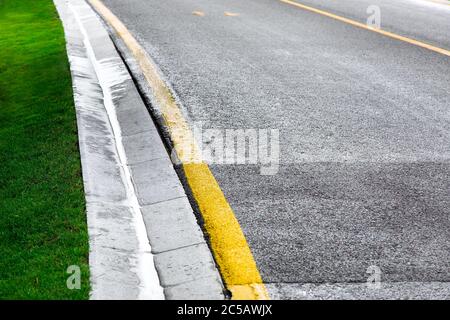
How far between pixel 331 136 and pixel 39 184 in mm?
2193

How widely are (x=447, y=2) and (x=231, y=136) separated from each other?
9.24m

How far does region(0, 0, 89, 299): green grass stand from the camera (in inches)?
126

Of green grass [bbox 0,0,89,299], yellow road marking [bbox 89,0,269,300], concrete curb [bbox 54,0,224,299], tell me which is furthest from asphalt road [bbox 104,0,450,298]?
green grass [bbox 0,0,89,299]

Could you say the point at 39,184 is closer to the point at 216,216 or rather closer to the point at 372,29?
the point at 216,216

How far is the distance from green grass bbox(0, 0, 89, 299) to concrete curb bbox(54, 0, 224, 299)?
9cm

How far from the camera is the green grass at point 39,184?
3.21m

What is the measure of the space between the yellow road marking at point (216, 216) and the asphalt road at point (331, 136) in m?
0.07

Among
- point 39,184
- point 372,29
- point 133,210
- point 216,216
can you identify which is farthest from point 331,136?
point 372,29

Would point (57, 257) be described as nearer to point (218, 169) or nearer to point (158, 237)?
point (158, 237)

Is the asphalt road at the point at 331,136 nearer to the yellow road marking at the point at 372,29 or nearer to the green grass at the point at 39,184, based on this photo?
the yellow road marking at the point at 372,29

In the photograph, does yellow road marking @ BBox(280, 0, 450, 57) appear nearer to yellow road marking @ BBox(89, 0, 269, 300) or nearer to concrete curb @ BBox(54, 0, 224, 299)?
yellow road marking @ BBox(89, 0, 269, 300)

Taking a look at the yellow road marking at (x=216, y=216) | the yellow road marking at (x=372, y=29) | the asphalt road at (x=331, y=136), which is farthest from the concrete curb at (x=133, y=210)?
the yellow road marking at (x=372, y=29)

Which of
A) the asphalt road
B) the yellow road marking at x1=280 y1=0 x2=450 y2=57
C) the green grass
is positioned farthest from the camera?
the yellow road marking at x1=280 y1=0 x2=450 y2=57

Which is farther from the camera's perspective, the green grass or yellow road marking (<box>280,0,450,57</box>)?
yellow road marking (<box>280,0,450,57</box>)
